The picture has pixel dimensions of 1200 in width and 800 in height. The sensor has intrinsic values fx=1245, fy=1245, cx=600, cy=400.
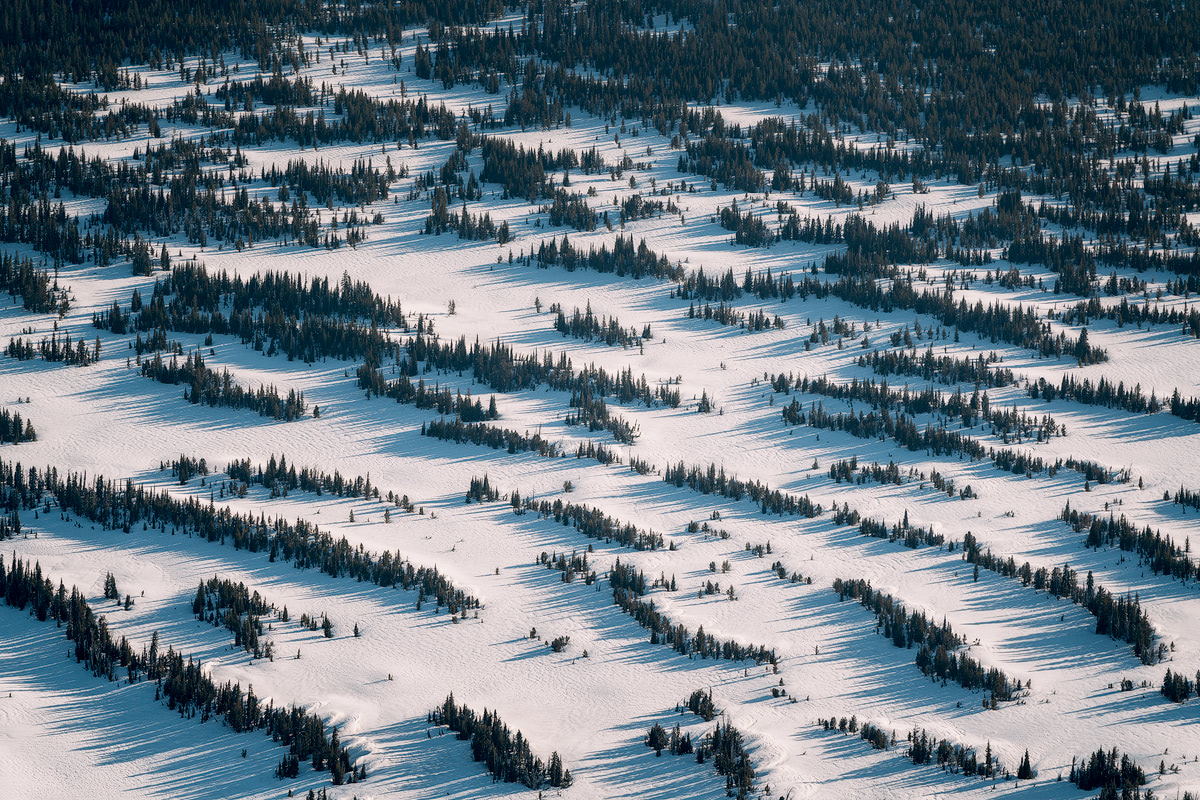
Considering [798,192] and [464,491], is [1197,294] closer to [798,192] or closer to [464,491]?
[798,192]

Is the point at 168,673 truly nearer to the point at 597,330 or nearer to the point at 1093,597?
the point at 1093,597

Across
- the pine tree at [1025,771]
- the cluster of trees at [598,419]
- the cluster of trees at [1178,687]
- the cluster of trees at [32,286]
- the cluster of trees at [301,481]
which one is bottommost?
the pine tree at [1025,771]

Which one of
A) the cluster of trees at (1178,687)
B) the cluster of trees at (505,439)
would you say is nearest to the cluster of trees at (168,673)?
the cluster of trees at (505,439)

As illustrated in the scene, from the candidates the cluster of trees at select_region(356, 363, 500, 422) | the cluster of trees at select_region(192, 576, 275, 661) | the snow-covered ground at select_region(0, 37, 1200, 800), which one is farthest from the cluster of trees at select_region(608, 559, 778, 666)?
the cluster of trees at select_region(356, 363, 500, 422)

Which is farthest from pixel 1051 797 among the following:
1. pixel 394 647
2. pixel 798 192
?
pixel 798 192

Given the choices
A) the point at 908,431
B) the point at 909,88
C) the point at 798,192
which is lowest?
the point at 908,431

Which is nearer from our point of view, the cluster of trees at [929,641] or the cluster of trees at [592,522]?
the cluster of trees at [929,641]

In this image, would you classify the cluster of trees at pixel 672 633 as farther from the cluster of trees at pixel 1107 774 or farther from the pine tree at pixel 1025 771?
the cluster of trees at pixel 1107 774
